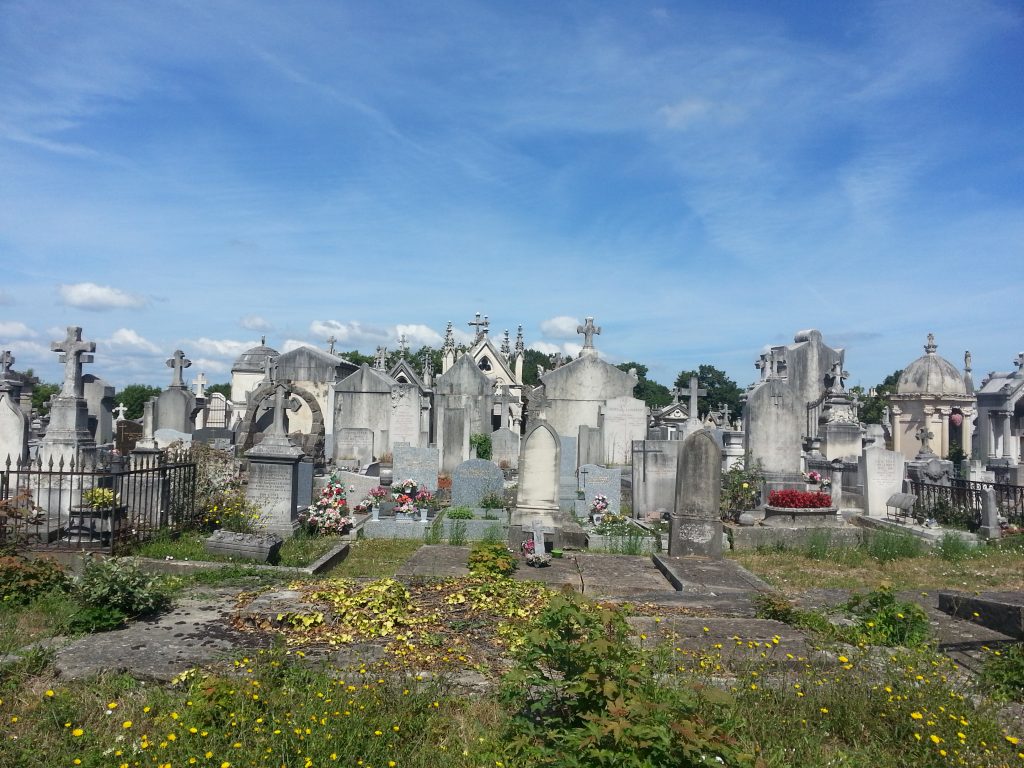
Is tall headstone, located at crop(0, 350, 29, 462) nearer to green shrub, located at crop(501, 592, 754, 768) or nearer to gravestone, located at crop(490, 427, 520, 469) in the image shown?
gravestone, located at crop(490, 427, 520, 469)

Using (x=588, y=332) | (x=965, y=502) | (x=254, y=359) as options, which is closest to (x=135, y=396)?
(x=254, y=359)

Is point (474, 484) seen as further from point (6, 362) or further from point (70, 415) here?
point (6, 362)

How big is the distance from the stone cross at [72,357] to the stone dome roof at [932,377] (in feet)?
100

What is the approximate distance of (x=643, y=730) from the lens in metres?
2.92

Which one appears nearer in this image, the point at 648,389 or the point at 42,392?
the point at 42,392

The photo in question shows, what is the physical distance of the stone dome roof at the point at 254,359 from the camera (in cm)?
3594

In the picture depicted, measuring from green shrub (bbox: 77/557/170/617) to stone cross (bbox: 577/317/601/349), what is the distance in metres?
16.0

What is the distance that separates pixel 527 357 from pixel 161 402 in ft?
266

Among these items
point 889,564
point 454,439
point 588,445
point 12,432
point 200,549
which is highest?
point 12,432

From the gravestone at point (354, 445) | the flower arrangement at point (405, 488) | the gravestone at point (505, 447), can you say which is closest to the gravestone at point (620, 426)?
the gravestone at point (505, 447)

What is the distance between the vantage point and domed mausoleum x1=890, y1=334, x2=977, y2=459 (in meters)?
29.4

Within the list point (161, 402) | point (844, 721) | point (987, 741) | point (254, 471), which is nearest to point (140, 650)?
point (844, 721)

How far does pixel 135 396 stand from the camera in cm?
5769

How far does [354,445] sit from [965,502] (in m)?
15.3
